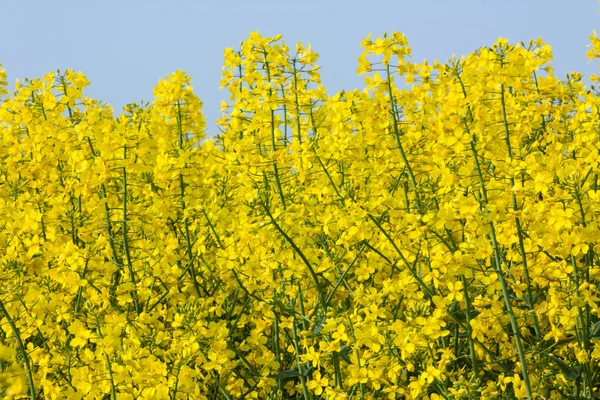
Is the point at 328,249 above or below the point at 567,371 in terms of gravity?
above

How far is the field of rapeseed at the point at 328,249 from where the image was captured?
358cm

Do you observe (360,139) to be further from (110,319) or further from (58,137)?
(58,137)

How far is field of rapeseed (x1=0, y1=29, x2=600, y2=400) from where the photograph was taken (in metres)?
3.58

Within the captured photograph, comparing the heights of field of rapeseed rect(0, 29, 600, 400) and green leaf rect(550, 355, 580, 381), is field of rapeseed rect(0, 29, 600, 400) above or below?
above

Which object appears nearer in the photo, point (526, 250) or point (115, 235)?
point (526, 250)

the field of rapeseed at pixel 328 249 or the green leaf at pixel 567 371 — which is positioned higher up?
the field of rapeseed at pixel 328 249

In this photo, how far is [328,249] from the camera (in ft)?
14.6

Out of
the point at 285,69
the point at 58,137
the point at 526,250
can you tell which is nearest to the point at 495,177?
the point at 526,250

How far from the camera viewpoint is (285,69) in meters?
4.41

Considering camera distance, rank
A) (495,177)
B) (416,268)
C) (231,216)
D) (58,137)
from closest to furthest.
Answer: (495,177), (416,268), (231,216), (58,137)

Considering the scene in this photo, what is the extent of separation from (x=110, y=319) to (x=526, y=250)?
189cm

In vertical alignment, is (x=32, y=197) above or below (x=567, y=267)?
above

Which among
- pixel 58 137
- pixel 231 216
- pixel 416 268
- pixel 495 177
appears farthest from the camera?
pixel 58 137

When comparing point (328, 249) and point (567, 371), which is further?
point (328, 249)
